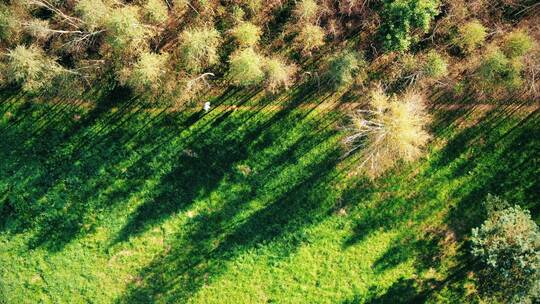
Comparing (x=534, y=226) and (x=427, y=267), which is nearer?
(x=534, y=226)

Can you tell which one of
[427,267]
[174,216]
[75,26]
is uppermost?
[75,26]

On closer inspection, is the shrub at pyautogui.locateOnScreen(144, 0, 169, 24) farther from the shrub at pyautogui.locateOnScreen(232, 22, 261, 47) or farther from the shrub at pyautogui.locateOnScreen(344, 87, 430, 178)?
the shrub at pyautogui.locateOnScreen(344, 87, 430, 178)

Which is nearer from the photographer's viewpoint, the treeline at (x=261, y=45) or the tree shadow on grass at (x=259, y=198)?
the treeline at (x=261, y=45)

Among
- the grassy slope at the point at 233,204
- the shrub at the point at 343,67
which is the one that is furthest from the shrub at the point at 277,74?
the shrub at the point at 343,67

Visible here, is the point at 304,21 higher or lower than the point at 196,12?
lower

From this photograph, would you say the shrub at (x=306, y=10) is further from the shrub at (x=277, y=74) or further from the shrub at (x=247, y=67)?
→ the shrub at (x=247, y=67)

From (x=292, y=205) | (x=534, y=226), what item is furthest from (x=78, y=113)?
(x=534, y=226)

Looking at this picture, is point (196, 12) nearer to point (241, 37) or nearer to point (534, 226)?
point (241, 37)
